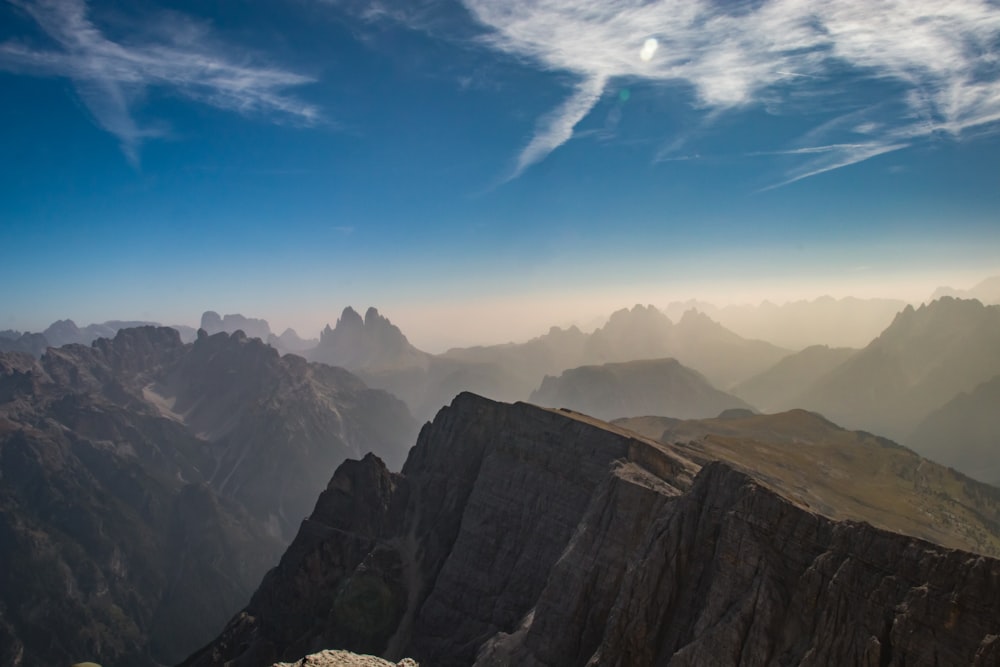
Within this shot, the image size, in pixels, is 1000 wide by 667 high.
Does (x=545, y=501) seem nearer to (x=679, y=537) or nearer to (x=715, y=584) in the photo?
(x=679, y=537)

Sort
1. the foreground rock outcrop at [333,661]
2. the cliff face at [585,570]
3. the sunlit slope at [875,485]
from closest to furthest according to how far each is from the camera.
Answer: the cliff face at [585,570]
the foreground rock outcrop at [333,661]
the sunlit slope at [875,485]

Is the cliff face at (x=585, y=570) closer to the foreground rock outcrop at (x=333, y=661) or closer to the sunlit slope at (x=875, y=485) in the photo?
the foreground rock outcrop at (x=333, y=661)

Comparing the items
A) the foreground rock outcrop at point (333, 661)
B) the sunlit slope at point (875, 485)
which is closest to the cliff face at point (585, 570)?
the foreground rock outcrop at point (333, 661)

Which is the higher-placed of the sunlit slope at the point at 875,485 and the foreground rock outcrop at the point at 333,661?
the foreground rock outcrop at the point at 333,661

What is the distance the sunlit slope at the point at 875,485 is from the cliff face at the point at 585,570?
3582 cm

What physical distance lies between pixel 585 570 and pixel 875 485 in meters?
116

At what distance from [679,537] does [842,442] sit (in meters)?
165

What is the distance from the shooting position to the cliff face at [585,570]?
38312mm

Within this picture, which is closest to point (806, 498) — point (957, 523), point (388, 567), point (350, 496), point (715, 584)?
point (957, 523)

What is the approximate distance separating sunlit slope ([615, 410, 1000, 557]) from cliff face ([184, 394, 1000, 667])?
118 feet

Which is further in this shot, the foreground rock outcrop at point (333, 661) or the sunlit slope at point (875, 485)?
the sunlit slope at point (875, 485)

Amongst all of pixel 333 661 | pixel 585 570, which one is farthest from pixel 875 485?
pixel 333 661

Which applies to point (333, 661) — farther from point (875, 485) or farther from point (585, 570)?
point (875, 485)

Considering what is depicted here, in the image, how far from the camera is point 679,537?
54688 mm
